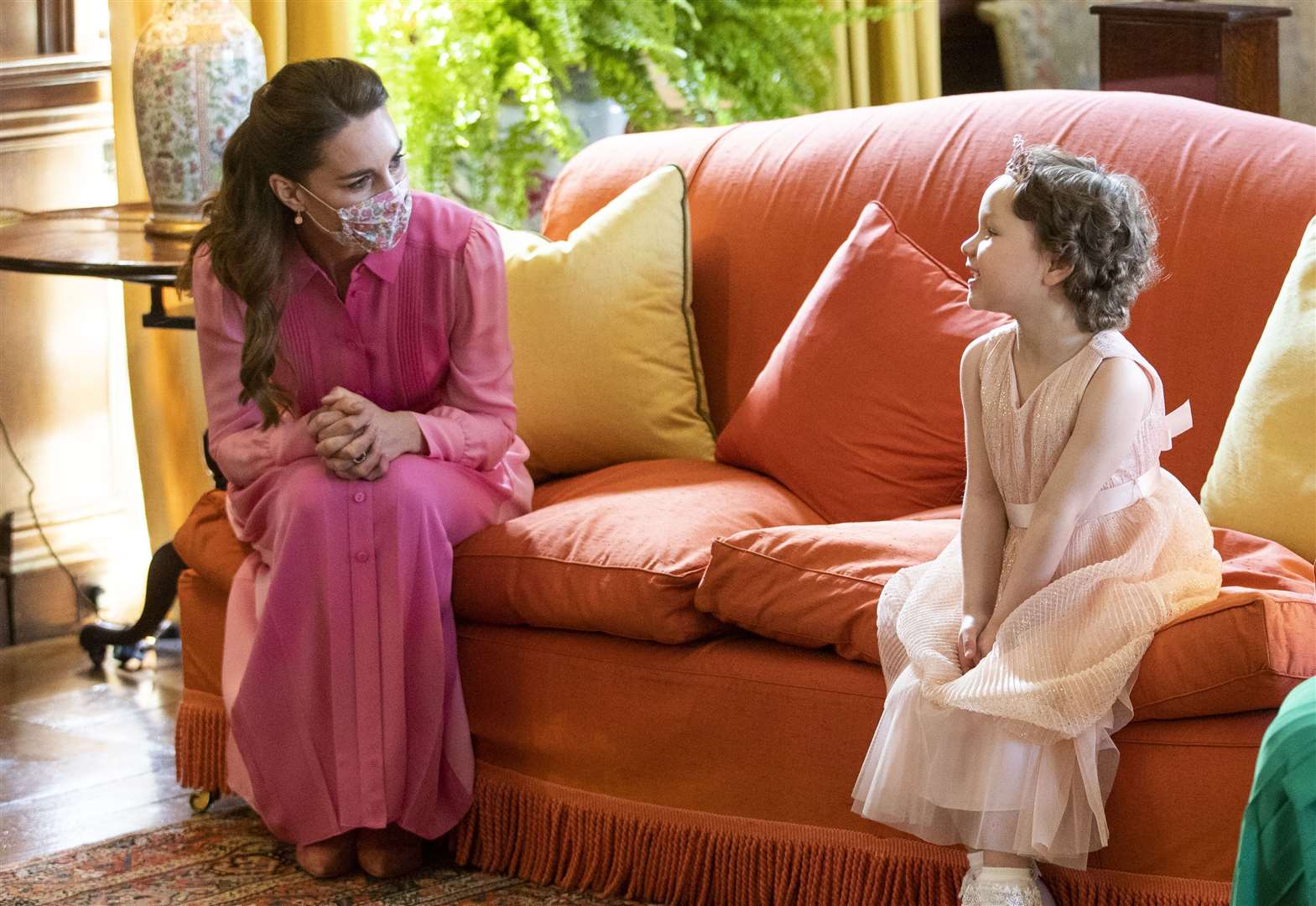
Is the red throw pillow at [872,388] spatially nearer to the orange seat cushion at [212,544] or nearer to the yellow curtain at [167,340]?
the orange seat cushion at [212,544]

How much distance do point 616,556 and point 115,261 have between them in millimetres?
859

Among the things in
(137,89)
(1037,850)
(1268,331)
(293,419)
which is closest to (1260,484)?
(1268,331)

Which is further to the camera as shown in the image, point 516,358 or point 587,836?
point 516,358

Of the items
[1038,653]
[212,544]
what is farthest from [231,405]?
[1038,653]

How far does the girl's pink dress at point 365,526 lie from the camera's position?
6.56 ft

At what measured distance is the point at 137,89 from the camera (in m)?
2.52

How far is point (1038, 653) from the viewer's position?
165 cm

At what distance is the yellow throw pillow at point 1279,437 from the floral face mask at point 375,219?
103 centimetres

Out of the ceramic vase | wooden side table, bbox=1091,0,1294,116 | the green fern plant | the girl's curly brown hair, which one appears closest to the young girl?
the girl's curly brown hair

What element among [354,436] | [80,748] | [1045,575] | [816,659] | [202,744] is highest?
[354,436]

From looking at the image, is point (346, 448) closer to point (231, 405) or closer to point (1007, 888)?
point (231, 405)

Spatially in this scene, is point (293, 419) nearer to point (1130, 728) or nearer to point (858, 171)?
point (858, 171)

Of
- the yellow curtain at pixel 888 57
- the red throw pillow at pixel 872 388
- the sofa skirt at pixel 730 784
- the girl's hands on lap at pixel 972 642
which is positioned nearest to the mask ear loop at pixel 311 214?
the sofa skirt at pixel 730 784

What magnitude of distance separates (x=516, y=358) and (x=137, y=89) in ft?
2.30
